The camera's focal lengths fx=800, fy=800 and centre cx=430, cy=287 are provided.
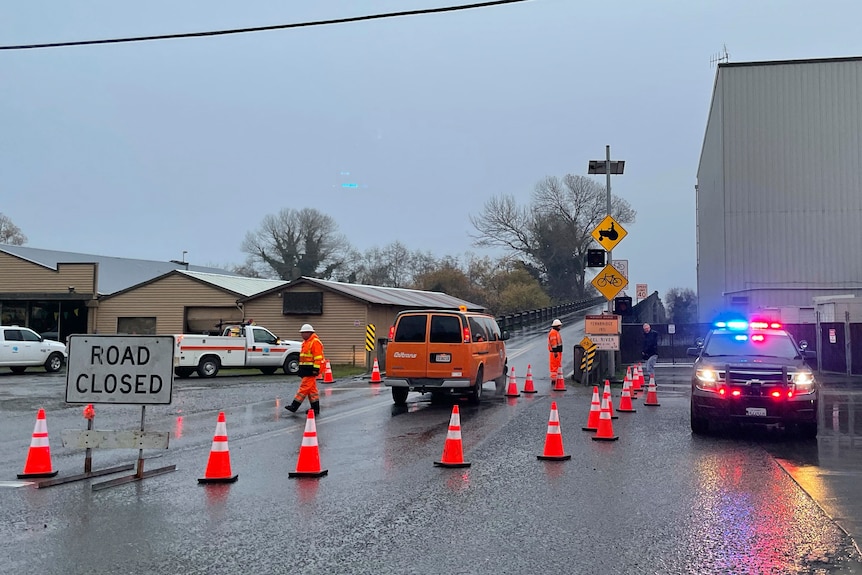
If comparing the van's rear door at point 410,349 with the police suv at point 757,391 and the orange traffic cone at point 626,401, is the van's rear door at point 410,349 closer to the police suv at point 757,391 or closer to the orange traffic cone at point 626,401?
the orange traffic cone at point 626,401

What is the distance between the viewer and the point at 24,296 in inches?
1628

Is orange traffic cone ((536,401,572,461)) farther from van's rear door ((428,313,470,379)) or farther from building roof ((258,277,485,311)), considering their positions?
building roof ((258,277,485,311))

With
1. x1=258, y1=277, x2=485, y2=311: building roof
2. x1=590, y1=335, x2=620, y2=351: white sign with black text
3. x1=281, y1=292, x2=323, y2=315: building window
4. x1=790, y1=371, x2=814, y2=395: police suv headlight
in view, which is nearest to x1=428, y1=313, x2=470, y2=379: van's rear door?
x1=590, y1=335, x2=620, y2=351: white sign with black text

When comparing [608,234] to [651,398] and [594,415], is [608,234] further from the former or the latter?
[594,415]

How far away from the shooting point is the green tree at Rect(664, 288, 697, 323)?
10028 centimetres

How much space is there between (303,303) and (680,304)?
267 ft

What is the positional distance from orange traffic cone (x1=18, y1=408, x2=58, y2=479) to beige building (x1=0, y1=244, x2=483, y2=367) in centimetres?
2367

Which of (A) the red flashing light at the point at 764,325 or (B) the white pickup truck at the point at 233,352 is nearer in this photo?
(A) the red flashing light at the point at 764,325

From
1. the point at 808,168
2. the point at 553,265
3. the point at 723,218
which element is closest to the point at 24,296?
the point at 723,218

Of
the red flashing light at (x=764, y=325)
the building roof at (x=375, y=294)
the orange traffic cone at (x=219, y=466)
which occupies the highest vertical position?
the building roof at (x=375, y=294)

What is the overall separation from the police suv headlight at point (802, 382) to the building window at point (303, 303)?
26.2 m

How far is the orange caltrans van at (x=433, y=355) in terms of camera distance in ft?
57.2

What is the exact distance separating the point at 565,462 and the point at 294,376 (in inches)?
752

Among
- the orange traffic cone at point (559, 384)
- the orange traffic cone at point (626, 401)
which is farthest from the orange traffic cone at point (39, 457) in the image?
the orange traffic cone at point (559, 384)
